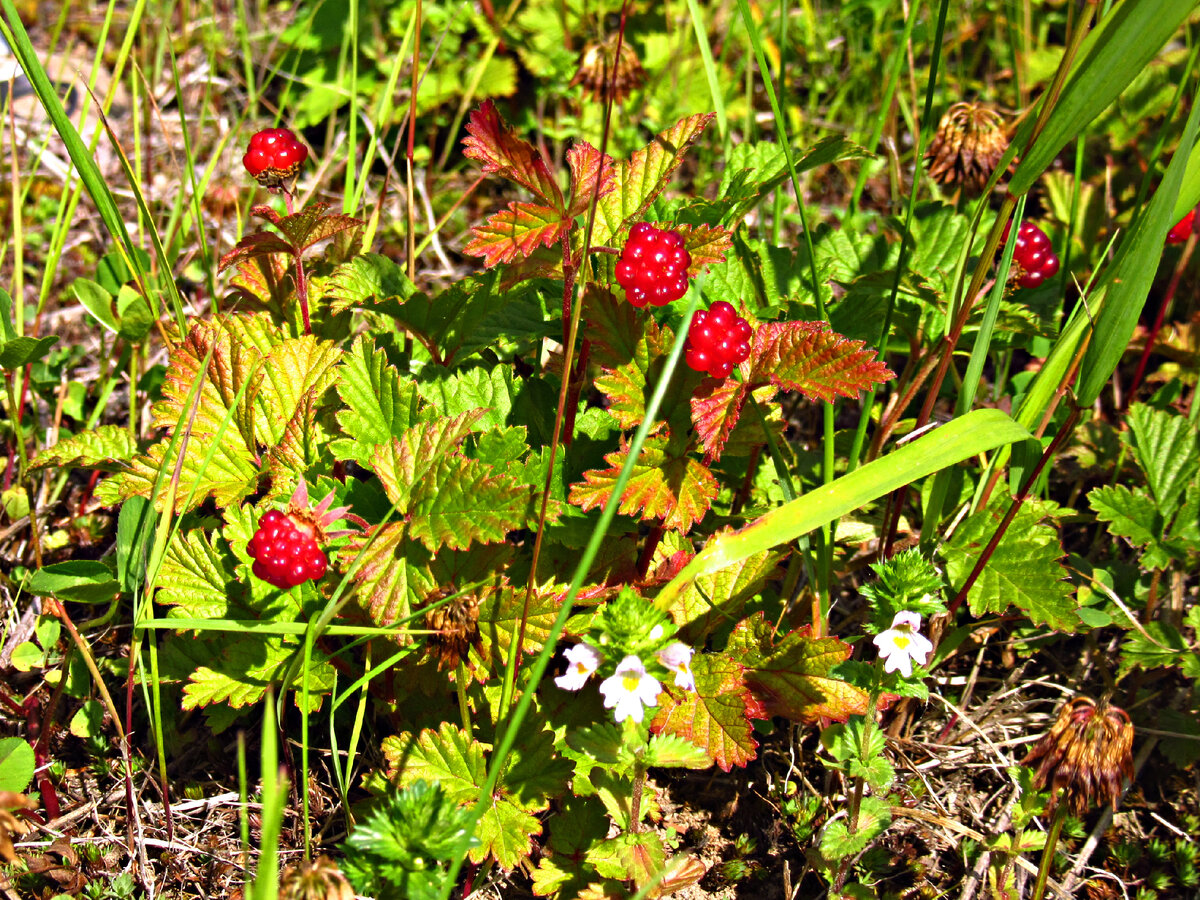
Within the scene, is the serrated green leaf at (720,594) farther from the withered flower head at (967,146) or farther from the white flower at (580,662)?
the withered flower head at (967,146)

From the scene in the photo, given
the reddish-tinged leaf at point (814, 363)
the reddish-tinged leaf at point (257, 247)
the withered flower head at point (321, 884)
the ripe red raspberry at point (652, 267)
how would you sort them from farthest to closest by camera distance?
the reddish-tinged leaf at point (257, 247)
the reddish-tinged leaf at point (814, 363)
the ripe red raspberry at point (652, 267)
the withered flower head at point (321, 884)

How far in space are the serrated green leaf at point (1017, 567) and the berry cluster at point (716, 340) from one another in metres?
0.79

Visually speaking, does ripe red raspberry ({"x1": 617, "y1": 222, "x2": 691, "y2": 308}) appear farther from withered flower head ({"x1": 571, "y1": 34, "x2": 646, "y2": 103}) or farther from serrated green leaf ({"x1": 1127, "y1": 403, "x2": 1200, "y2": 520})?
withered flower head ({"x1": 571, "y1": 34, "x2": 646, "y2": 103})

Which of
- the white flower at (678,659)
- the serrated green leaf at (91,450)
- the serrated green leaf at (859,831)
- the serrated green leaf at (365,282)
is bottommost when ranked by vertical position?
the serrated green leaf at (859,831)

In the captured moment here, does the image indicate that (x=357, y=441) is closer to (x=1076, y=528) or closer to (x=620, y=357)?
(x=620, y=357)

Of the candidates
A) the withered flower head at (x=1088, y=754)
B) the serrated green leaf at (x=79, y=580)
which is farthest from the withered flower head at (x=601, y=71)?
the withered flower head at (x=1088, y=754)

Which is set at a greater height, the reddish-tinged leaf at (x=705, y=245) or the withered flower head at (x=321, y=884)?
the reddish-tinged leaf at (x=705, y=245)

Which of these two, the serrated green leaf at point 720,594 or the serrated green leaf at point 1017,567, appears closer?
the serrated green leaf at point 1017,567

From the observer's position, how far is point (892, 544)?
230 centimetres

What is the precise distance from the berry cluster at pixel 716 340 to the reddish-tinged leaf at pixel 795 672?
2.00 ft

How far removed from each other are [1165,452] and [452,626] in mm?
1886

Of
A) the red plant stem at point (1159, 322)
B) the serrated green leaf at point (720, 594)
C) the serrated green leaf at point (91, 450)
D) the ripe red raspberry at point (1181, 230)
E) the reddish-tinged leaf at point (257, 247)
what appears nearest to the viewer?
the reddish-tinged leaf at point (257, 247)

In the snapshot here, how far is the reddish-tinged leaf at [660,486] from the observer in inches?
74.8

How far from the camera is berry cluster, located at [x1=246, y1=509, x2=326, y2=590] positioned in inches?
64.0
